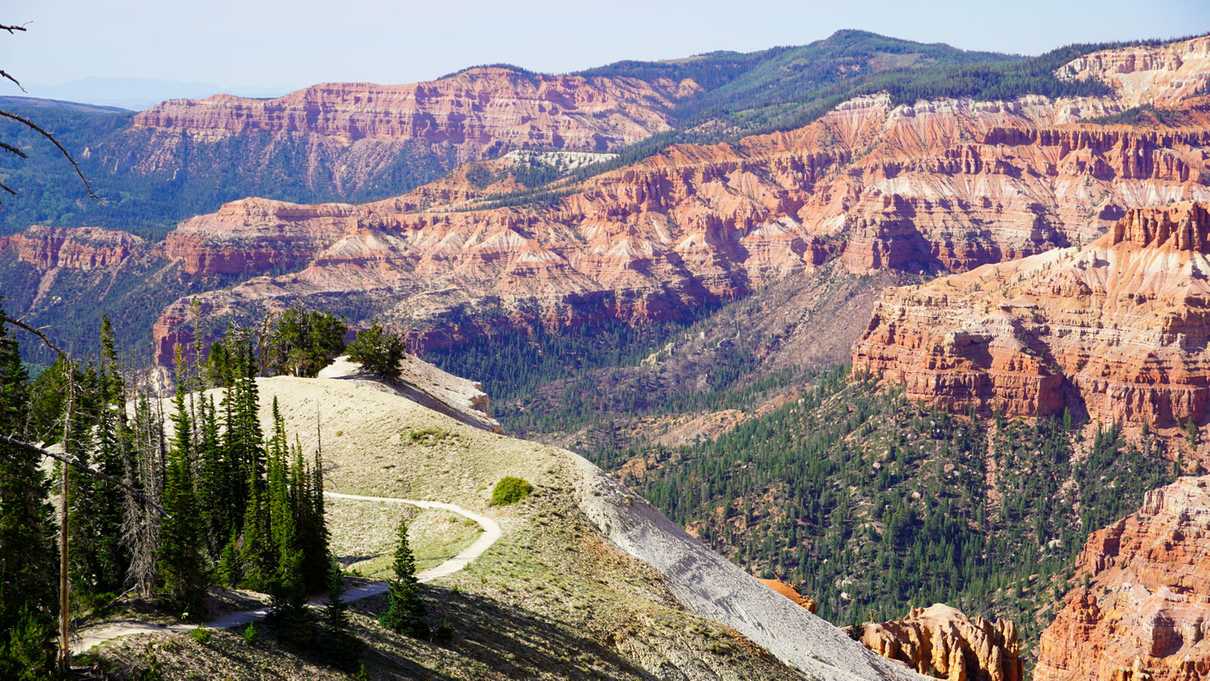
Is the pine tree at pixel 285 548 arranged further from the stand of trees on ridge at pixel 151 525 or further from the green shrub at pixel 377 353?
the green shrub at pixel 377 353

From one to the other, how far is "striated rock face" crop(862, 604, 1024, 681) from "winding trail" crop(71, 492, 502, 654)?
31649 mm

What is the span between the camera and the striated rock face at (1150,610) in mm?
101812

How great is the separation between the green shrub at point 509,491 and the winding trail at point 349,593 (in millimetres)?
2186

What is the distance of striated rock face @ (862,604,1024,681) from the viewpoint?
3824 inches

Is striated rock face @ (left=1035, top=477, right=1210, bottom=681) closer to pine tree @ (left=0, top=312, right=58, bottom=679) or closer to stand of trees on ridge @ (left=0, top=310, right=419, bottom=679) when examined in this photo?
stand of trees on ridge @ (left=0, top=310, right=419, bottom=679)

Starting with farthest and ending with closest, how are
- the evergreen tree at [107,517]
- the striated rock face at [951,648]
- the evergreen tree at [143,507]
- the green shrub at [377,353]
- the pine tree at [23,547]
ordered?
the green shrub at [377,353] < the striated rock face at [951,648] < the evergreen tree at [107,517] < the evergreen tree at [143,507] < the pine tree at [23,547]

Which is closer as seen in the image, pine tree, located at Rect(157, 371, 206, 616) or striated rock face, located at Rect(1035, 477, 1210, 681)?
pine tree, located at Rect(157, 371, 206, 616)

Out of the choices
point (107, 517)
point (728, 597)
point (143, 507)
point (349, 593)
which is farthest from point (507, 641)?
point (728, 597)

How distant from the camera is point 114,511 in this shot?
2566 inches

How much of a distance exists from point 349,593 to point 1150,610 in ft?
228

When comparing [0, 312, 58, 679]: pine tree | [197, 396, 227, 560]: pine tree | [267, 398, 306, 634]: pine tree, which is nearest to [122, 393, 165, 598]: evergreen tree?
[197, 396, 227, 560]: pine tree

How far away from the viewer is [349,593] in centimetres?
6378

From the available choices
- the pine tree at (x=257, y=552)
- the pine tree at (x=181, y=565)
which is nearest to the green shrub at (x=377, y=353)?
the pine tree at (x=257, y=552)

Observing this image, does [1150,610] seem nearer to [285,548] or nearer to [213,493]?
[213,493]
